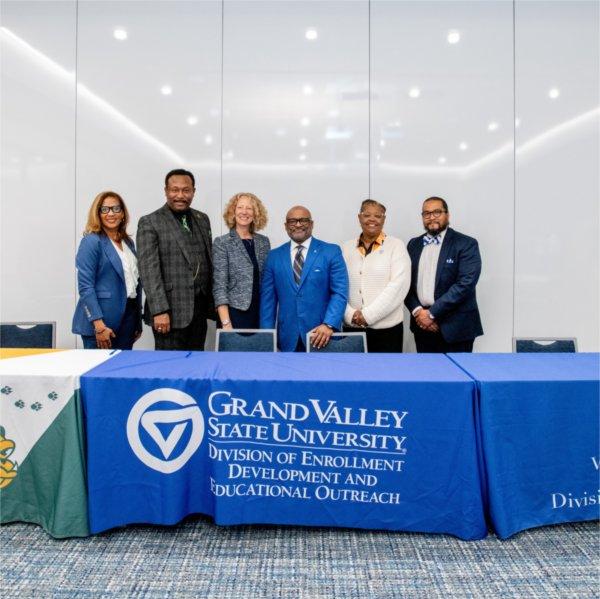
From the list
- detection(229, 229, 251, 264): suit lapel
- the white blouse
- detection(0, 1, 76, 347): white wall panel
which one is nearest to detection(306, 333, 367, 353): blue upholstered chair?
detection(229, 229, 251, 264): suit lapel

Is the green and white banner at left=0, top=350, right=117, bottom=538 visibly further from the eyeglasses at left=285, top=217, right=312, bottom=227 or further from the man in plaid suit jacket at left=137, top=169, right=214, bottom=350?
the eyeglasses at left=285, top=217, right=312, bottom=227

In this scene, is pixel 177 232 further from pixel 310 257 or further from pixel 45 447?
pixel 45 447

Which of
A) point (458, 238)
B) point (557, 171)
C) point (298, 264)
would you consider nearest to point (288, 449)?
point (298, 264)

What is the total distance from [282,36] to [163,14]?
3.58ft

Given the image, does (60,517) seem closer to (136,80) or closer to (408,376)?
(408,376)

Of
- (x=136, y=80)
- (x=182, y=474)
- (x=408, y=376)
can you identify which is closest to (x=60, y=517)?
(x=182, y=474)

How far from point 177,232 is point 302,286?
927 mm

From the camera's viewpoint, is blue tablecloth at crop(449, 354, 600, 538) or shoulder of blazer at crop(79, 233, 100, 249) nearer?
blue tablecloth at crop(449, 354, 600, 538)

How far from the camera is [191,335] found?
325 centimetres

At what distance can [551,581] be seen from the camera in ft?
5.57

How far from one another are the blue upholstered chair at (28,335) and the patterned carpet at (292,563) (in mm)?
1244

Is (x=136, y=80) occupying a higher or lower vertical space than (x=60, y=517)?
higher

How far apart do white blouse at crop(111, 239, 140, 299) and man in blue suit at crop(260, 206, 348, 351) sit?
0.88 m

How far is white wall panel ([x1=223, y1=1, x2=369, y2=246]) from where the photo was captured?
165 inches
